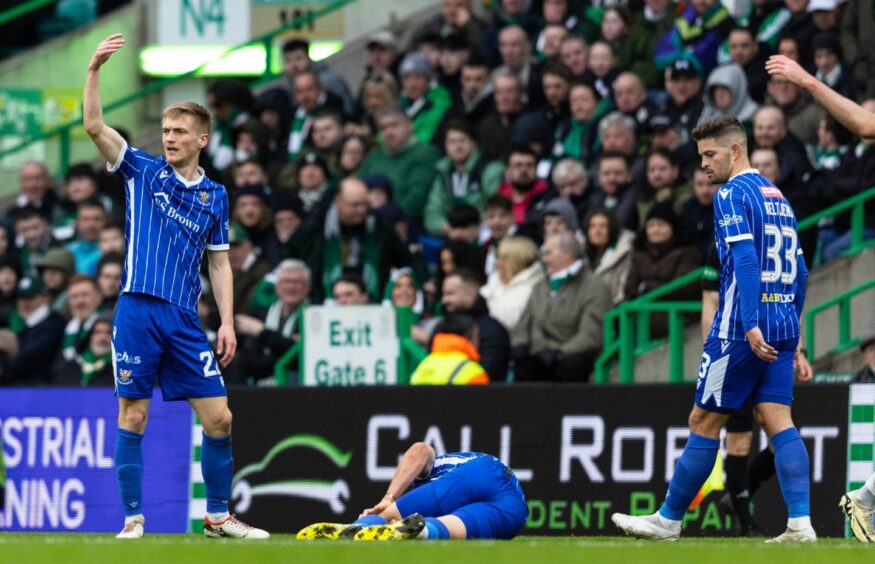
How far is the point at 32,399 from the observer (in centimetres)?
1423

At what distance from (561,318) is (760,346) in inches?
205

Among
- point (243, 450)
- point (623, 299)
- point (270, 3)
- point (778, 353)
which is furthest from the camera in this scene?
point (270, 3)

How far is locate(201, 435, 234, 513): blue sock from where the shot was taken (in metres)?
9.97

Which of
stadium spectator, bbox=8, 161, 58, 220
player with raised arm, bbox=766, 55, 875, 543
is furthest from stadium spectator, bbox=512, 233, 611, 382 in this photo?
stadium spectator, bbox=8, 161, 58, 220

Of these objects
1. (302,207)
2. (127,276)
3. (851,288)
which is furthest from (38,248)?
(127,276)

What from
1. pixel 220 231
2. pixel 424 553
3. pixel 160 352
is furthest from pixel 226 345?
pixel 424 553

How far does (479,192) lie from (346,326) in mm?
3531

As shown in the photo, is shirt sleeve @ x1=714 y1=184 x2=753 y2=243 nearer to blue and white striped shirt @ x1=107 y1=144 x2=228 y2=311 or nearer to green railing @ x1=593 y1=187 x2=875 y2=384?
blue and white striped shirt @ x1=107 y1=144 x2=228 y2=311

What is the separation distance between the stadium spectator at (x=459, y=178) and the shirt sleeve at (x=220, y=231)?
272 inches

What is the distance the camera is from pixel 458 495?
10039 millimetres

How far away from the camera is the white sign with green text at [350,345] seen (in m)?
13.8

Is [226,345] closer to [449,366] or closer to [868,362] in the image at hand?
[449,366]

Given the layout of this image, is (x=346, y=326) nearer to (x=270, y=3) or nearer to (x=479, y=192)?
(x=479, y=192)

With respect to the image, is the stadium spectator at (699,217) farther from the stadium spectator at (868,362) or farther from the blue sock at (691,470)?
the blue sock at (691,470)
